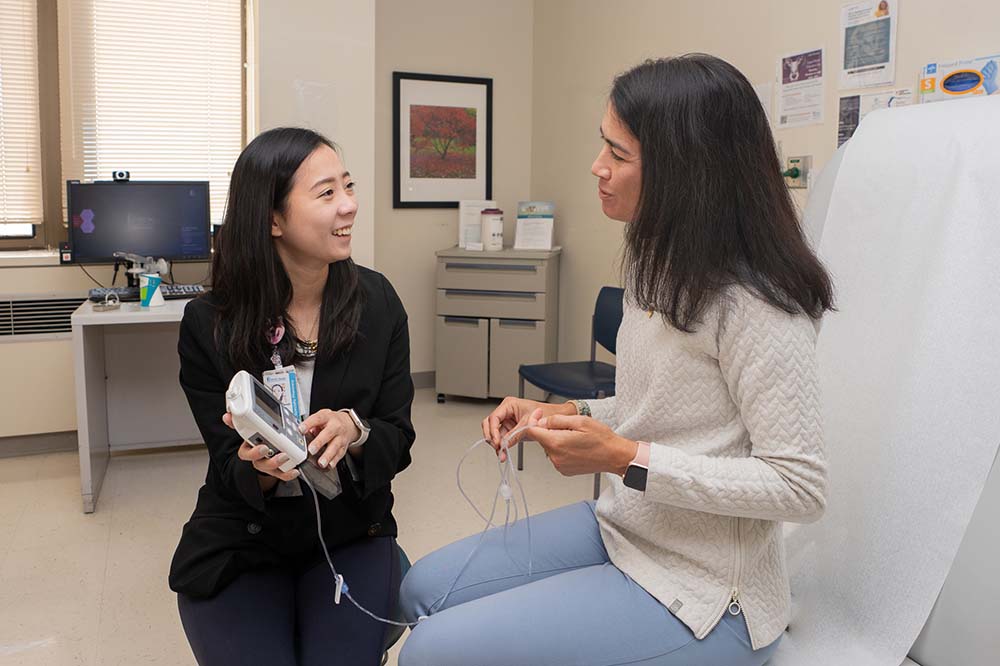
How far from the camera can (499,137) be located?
5215 millimetres

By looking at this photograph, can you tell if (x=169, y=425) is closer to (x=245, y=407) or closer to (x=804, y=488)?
(x=245, y=407)

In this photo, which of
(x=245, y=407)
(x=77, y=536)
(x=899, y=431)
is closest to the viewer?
(x=245, y=407)

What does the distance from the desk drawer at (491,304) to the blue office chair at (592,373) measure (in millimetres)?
803

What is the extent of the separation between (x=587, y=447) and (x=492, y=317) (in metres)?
3.53

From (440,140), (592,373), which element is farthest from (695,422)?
(440,140)

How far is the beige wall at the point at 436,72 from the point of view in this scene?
4949mm

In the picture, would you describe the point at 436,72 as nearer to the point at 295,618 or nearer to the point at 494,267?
the point at 494,267

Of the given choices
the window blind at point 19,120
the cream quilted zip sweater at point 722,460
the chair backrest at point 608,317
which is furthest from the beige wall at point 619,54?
the window blind at point 19,120

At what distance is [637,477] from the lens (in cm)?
125

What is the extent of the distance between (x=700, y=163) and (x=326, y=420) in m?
0.79

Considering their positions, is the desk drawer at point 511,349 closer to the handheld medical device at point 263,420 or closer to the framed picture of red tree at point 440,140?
the framed picture of red tree at point 440,140

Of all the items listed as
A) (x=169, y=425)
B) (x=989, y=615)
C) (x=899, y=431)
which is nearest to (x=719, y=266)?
(x=899, y=431)

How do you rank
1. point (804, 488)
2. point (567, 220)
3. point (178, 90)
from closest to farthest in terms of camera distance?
point (804, 488)
point (178, 90)
point (567, 220)

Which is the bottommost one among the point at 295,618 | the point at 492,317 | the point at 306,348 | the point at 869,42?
the point at 295,618
